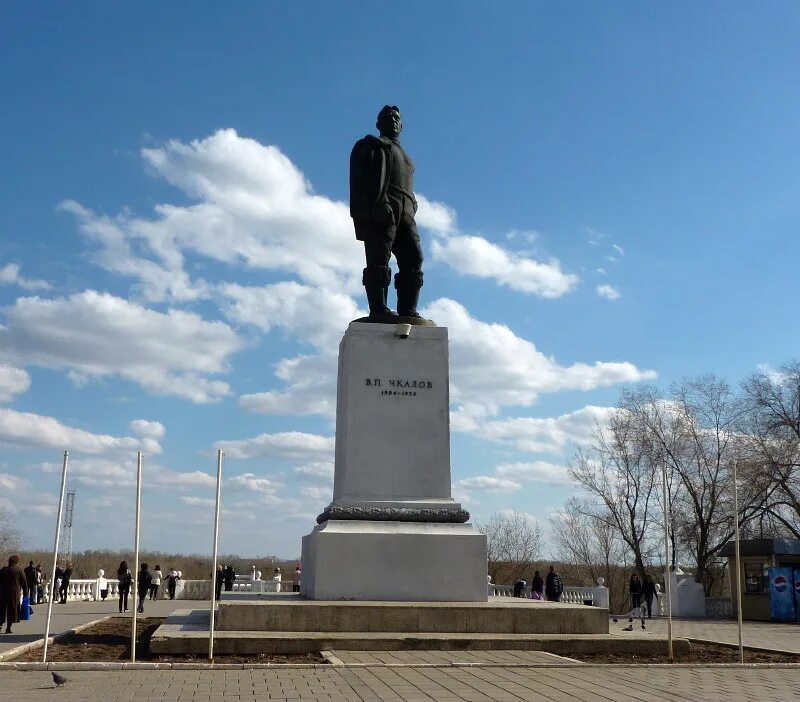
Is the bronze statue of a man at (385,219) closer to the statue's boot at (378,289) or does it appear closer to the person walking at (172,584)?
the statue's boot at (378,289)

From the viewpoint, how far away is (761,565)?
2717 centimetres

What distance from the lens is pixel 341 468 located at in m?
14.0

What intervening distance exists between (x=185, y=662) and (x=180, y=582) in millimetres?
28647

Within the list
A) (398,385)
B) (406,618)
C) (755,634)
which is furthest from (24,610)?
(755,634)

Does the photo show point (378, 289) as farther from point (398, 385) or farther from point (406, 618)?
point (406, 618)

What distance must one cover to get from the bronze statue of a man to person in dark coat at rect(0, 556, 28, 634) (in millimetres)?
7966

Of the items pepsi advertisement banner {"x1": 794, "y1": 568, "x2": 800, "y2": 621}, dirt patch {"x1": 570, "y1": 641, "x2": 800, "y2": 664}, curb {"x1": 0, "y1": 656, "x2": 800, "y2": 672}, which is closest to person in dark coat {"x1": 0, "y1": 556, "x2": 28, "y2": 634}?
curb {"x1": 0, "y1": 656, "x2": 800, "y2": 672}

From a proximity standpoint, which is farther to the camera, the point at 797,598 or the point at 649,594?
the point at 649,594

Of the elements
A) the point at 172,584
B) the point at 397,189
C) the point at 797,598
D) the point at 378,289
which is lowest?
the point at 172,584

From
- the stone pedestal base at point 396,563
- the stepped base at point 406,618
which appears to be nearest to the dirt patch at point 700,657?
the stepped base at point 406,618

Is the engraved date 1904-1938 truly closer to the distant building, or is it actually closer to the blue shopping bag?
the blue shopping bag

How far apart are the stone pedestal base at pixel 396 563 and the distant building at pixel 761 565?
54.6 ft

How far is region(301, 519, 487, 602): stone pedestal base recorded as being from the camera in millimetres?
12562

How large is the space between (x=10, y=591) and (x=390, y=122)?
10.6 metres
